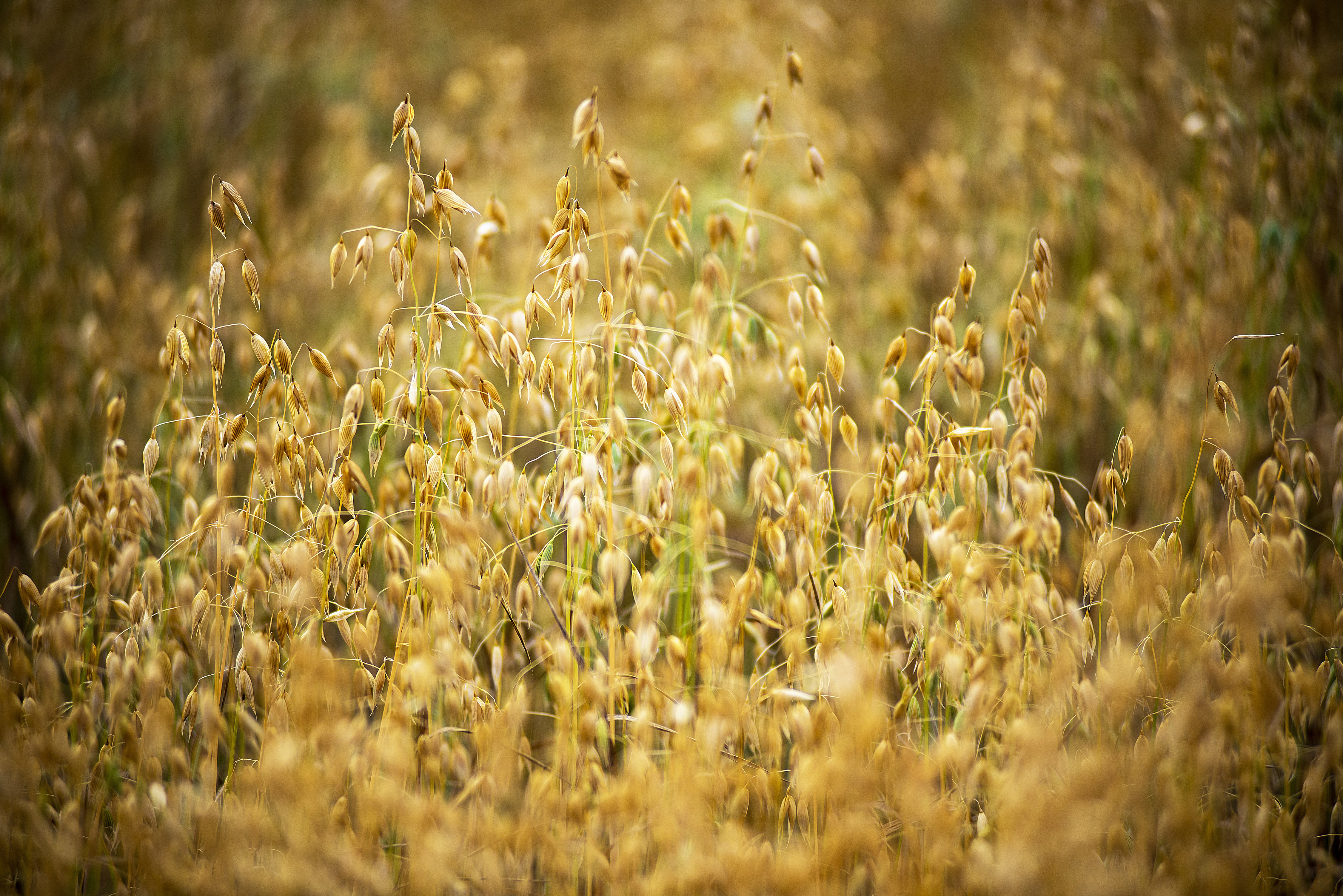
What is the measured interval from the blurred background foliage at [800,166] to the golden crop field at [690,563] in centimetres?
3

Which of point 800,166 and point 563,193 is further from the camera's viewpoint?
point 800,166

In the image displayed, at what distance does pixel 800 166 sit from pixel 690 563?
81.0 inches

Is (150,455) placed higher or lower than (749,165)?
lower

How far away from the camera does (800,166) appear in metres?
3.16

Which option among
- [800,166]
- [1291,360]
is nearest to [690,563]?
[1291,360]

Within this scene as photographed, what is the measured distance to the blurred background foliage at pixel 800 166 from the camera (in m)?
2.36

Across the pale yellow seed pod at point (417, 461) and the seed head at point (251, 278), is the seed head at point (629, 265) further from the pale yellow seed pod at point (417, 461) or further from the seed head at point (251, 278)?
the seed head at point (251, 278)

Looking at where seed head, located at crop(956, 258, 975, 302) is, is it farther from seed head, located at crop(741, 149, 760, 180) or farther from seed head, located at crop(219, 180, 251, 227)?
seed head, located at crop(219, 180, 251, 227)

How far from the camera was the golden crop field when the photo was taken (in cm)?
122

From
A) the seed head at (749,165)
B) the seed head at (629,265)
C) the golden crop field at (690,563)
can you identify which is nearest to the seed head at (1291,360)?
the golden crop field at (690,563)

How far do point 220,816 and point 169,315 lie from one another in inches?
82.1

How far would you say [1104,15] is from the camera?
272cm

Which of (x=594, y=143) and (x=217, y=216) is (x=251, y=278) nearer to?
(x=217, y=216)

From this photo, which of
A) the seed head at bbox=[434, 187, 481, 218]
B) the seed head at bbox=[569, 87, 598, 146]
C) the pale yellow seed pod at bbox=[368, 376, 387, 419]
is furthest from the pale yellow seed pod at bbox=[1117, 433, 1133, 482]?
the pale yellow seed pod at bbox=[368, 376, 387, 419]
